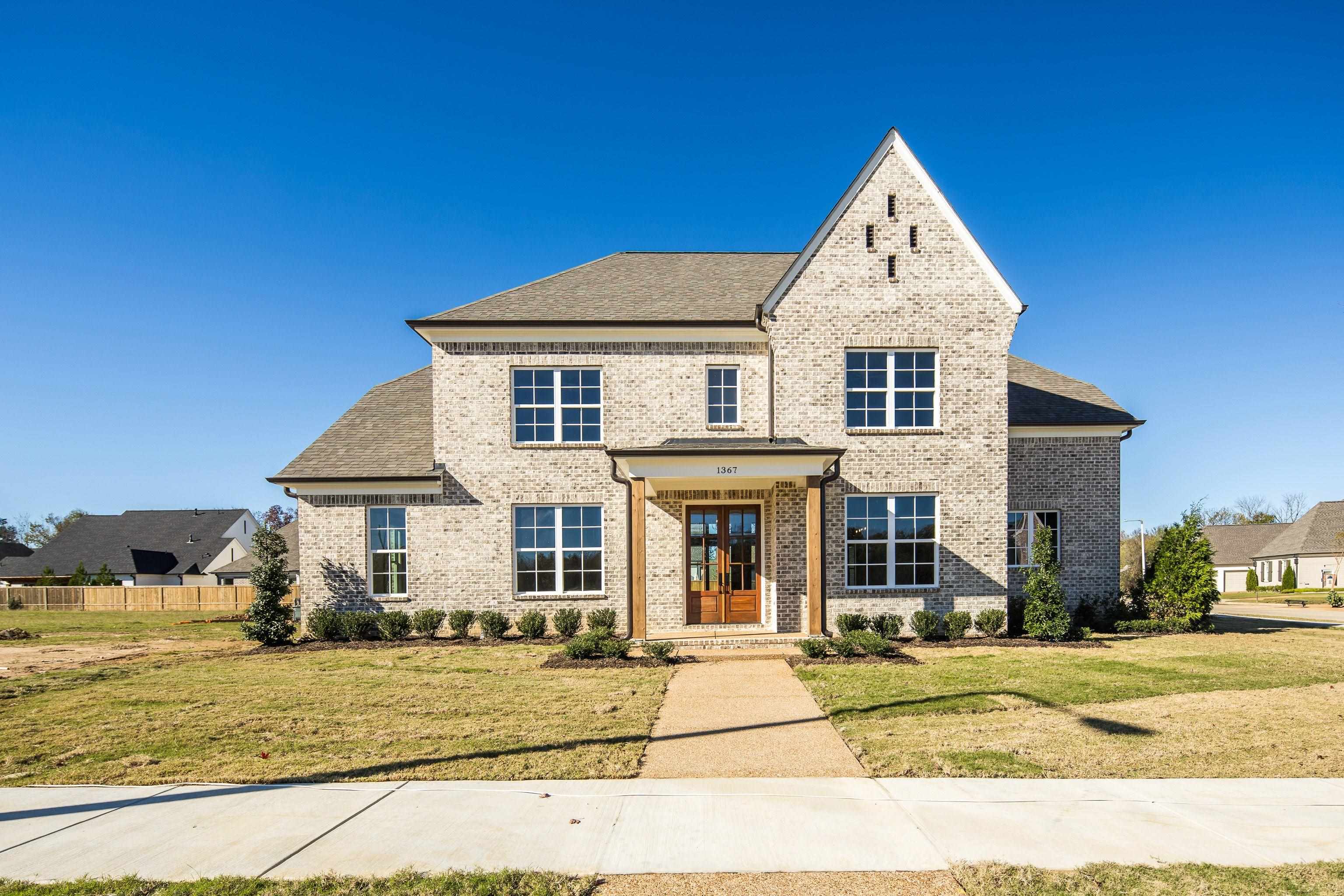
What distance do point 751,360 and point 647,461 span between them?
4.40 meters

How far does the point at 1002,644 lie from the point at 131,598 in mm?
41939

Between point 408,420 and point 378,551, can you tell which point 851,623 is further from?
point 408,420

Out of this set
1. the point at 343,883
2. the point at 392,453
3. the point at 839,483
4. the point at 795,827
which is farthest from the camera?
the point at 392,453

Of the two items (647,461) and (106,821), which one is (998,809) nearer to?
(106,821)

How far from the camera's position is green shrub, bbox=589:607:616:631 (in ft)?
56.0

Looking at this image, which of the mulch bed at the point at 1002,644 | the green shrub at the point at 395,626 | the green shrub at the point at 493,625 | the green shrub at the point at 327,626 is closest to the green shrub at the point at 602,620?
the green shrub at the point at 493,625

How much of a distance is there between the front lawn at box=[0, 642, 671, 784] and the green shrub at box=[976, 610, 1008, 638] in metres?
8.25

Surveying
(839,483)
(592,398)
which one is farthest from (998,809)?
(592,398)

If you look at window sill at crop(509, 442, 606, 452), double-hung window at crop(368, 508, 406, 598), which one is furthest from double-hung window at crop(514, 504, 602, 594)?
double-hung window at crop(368, 508, 406, 598)

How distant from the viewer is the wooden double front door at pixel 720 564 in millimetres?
17703

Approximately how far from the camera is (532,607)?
17719 millimetres

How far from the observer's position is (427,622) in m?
17.3

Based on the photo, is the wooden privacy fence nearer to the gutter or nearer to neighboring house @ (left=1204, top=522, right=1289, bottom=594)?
the gutter

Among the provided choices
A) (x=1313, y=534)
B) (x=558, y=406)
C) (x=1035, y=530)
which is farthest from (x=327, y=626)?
(x=1313, y=534)
